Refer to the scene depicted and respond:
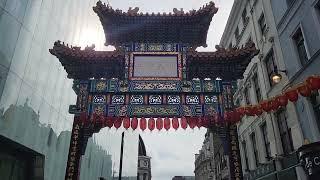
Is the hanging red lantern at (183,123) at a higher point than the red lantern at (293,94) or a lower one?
lower

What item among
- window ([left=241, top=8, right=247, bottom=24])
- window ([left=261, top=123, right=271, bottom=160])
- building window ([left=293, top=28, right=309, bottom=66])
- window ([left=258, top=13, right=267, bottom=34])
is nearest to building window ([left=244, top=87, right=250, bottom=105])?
window ([left=261, top=123, right=271, bottom=160])

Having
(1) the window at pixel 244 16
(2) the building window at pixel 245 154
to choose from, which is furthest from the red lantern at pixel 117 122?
(1) the window at pixel 244 16

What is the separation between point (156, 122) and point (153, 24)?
3771 mm

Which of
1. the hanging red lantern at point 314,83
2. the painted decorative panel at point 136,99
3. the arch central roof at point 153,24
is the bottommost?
the hanging red lantern at point 314,83

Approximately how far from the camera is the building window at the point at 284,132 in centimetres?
1515

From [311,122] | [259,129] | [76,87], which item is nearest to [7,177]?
[76,87]

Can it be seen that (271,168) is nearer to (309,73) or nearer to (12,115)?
(309,73)

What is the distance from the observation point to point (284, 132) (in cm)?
1575

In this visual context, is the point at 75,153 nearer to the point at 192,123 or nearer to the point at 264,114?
the point at 192,123

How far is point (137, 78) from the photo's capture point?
1040cm

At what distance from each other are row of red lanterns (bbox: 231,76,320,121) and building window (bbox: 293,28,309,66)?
Answer: 5.03 m

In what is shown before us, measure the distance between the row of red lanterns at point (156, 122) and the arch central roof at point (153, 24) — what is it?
10.4ft

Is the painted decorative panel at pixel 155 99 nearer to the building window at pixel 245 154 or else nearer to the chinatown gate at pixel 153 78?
the chinatown gate at pixel 153 78

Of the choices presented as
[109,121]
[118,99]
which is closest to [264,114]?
[118,99]
